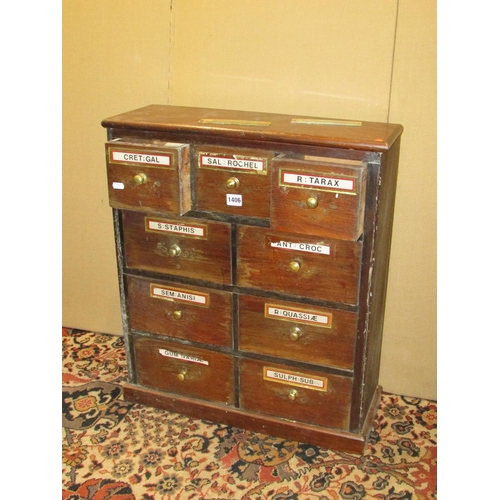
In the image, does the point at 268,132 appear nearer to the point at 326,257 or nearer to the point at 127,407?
the point at 326,257

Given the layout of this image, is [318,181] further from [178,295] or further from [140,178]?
[178,295]

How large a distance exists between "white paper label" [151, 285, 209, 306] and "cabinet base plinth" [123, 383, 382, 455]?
0.40 metres

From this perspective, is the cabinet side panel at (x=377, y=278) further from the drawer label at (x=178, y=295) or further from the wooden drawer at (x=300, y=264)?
the drawer label at (x=178, y=295)

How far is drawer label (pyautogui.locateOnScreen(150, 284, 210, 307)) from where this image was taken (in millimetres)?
2100

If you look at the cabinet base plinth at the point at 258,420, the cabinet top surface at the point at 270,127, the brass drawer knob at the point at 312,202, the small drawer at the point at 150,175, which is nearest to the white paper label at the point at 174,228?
the small drawer at the point at 150,175

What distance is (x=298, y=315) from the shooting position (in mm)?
1980

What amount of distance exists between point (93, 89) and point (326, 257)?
129 centimetres

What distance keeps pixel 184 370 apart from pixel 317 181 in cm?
95

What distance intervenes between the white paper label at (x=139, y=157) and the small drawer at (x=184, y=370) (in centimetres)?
72

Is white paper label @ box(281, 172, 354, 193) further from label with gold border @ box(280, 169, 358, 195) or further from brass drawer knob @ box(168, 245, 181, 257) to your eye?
brass drawer knob @ box(168, 245, 181, 257)

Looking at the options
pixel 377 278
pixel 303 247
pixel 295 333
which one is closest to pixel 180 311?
pixel 295 333

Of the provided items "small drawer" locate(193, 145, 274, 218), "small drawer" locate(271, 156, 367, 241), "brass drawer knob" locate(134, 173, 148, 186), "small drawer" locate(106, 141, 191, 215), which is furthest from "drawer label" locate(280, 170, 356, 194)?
"brass drawer knob" locate(134, 173, 148, 186)

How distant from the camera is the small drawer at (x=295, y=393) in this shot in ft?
6.67

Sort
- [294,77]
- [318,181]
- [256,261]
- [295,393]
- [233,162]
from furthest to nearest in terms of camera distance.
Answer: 1. [294,77]
2. [295,393]
3. [256,261]
4. [233,162]
5. [318,181]
